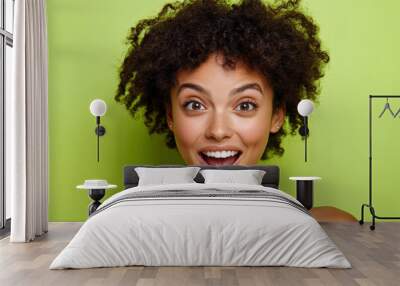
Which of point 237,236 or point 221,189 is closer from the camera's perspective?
point 237,236

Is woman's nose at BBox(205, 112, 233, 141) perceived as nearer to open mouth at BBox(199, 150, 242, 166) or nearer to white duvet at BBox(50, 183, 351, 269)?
open mouth at BBox(199, 150, 242, 166)

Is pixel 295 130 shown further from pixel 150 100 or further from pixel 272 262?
pixel 272 262

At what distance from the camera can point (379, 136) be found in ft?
22.8

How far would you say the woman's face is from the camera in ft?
22.0

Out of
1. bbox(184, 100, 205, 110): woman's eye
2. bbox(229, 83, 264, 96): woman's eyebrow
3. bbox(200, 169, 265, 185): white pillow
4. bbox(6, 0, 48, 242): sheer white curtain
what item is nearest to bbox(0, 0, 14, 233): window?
bbox(6, 0, 48, 242): sheer white curtain

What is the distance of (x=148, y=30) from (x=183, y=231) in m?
3.41

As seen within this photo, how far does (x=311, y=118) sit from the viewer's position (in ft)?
22.8

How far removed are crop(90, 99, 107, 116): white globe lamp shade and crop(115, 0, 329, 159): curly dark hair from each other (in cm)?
30

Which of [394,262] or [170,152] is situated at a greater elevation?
[170,152]

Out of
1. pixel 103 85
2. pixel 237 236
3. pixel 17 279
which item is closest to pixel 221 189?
pixel 237 236

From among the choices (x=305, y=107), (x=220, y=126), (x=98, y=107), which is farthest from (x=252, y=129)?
(x=98, y=107)

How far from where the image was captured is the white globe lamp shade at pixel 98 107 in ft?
22.0

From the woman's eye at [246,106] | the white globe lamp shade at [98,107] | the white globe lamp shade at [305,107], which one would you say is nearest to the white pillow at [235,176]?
the woman's eye at [246,106]

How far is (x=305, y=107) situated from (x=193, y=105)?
1333 mm
